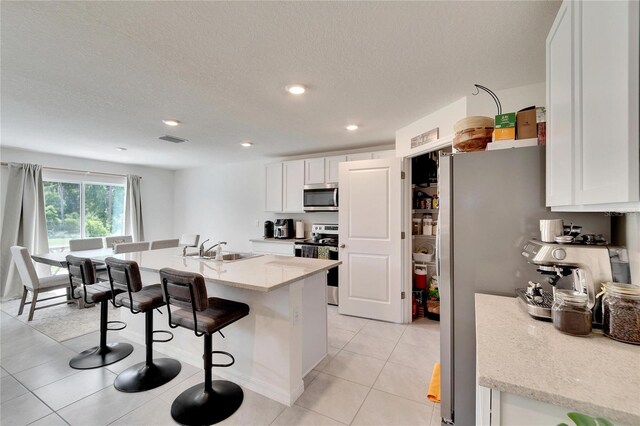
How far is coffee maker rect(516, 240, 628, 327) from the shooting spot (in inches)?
43.1

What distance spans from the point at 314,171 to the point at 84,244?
12.0ft

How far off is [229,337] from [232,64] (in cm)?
202

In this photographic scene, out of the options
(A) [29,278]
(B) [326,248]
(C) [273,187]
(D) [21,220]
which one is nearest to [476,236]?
(B) [326,248]

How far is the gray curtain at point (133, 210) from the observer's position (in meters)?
5.53

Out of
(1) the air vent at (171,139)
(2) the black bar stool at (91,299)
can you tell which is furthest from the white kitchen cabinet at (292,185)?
(2) the black bar stool at (91,299)

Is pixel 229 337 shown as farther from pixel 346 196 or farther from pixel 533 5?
pixel 533 5

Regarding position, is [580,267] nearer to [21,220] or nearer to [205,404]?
[205,404]

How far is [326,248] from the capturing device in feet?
12.7

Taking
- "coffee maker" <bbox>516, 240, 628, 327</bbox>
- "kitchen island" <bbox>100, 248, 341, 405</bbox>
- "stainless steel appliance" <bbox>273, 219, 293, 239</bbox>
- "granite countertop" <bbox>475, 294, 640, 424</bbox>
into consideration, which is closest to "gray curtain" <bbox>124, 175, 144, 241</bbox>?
"stainless steel appliance" <bbox>273, 219, 293, 239</bbox>

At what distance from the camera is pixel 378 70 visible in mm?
1928

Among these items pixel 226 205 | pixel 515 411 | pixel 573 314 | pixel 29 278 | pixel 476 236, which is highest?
pixel 226 205

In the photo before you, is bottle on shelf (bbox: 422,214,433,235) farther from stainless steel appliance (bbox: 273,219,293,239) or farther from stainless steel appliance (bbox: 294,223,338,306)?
stainless steel appliance (bbox: 273,219,293,239)

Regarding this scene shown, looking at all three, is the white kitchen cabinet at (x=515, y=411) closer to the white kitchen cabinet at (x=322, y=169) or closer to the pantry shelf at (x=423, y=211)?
the pantry shelf at (x=423, y=211)

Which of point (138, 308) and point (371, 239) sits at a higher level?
point (371, 239)
